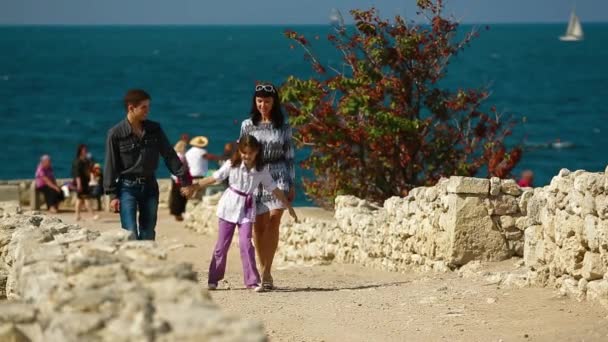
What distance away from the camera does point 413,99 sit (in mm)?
17844

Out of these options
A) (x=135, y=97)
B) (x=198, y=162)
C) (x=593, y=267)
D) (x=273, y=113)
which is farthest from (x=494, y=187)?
(x=198, y=162)

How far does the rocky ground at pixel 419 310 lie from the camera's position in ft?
29.5

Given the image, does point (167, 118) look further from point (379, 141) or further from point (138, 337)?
point (138, 337)

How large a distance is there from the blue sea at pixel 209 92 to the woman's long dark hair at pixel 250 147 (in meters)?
13.5

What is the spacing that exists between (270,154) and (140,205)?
1319mm

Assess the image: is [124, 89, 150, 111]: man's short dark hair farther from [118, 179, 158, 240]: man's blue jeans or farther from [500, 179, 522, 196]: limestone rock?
[500, 179, 522, 196]: limestone rock

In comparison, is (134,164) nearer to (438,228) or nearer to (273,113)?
(273,113)

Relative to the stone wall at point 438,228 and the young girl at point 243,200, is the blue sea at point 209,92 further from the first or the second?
the young girl at point 243,200

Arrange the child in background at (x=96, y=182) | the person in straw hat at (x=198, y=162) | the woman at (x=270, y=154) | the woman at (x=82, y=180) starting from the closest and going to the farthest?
the woman at (x=270, y=154), the person in straw hat at (x=198, y=162), the woman at (x=82, y=180), the child in background at (x=96, y=182)

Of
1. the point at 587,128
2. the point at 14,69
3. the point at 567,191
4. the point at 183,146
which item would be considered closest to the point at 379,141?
the point at 183,146

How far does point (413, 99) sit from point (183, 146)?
5.33m

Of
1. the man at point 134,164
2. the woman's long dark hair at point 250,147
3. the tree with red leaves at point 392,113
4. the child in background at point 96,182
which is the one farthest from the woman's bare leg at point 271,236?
the child in background at point 96,182

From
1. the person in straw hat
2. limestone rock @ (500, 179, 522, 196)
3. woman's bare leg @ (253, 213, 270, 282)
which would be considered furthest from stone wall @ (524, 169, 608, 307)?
the person in straw hat

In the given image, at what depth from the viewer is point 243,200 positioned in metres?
11.0
